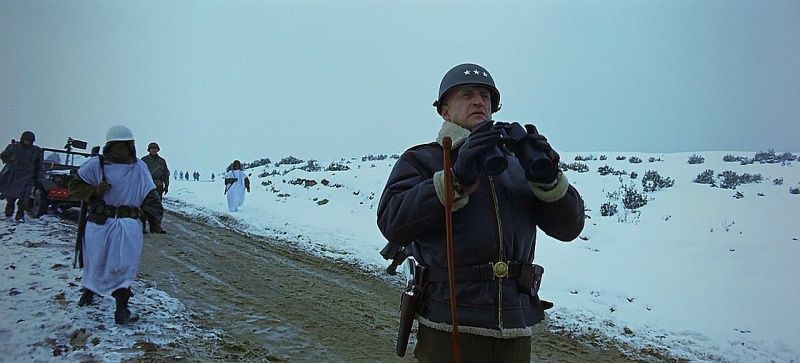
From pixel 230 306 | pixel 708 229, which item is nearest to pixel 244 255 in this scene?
pixel 230 306

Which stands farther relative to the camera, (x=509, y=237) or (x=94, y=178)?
(x=94, y=178)

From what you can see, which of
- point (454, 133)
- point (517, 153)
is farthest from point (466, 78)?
point (517, 153)

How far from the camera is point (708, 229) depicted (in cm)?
856

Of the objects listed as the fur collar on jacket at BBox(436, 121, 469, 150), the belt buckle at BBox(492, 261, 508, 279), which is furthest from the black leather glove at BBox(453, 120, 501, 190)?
the belt buckle at BBox(492, 261, 508, 279)

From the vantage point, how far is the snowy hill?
18.0 ft

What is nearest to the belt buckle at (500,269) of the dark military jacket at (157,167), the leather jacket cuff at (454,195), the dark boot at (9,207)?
the leather jacket cuff at (454,195)

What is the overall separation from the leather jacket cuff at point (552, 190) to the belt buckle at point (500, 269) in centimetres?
32

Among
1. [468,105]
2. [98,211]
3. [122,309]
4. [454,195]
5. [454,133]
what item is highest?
[468,105]

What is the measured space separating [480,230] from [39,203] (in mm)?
12069

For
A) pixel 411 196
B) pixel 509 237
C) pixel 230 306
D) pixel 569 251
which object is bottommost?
pixel 230 306

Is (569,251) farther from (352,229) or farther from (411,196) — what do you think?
(411,196)

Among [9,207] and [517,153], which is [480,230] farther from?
[9,207]

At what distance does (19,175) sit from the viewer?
9922 millimetres

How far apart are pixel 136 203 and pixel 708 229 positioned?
8.75 m
